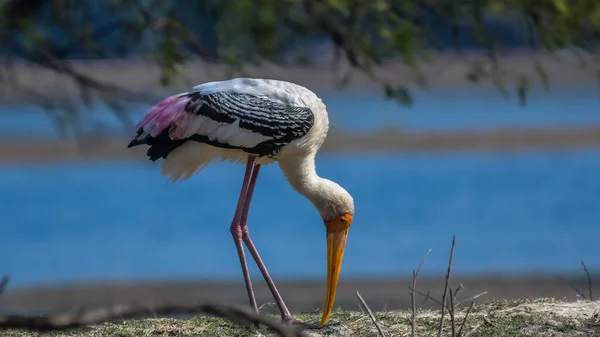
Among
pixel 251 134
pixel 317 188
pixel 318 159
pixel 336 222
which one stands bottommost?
pixel 336 222

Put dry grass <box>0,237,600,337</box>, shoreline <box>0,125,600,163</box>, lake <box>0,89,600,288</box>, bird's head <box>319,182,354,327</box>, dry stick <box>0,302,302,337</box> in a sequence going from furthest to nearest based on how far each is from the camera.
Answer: shoreline <box>0,125,600,163</box> < lake <box>0,89,600,288</box> < bird's head <box>319,182,354,327</box> < dry grass <box>0,237,600,337</box> < dry stick <box>0,302,302,337</box>

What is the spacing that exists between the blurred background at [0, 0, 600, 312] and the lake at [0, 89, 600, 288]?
2.3 inches

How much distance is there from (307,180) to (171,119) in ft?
2.43

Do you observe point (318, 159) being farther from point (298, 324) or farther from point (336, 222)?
point (298, 324)

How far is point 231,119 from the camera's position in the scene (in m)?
5.23

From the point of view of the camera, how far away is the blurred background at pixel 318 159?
4504 mm

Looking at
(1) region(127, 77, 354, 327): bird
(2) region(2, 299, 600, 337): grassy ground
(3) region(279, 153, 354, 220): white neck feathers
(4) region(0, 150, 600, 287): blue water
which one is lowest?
(2) region(2, 299, 600, 337): grassy ground

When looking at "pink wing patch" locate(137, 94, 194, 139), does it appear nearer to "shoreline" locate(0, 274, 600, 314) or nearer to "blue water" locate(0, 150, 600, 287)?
"shoreline" locate(0, 274, 600, 314)

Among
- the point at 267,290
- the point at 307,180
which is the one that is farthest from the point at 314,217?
the point at 307,180

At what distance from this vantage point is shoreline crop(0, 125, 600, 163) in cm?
2306

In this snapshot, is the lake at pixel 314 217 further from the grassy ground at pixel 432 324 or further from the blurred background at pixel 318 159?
the grassy ground at pixel 432 324

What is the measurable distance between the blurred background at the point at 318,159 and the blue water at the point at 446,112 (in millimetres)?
90

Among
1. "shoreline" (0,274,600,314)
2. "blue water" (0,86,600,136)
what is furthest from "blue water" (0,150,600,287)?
"blue water" (0,86,600,136)

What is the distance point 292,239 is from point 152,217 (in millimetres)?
3413
